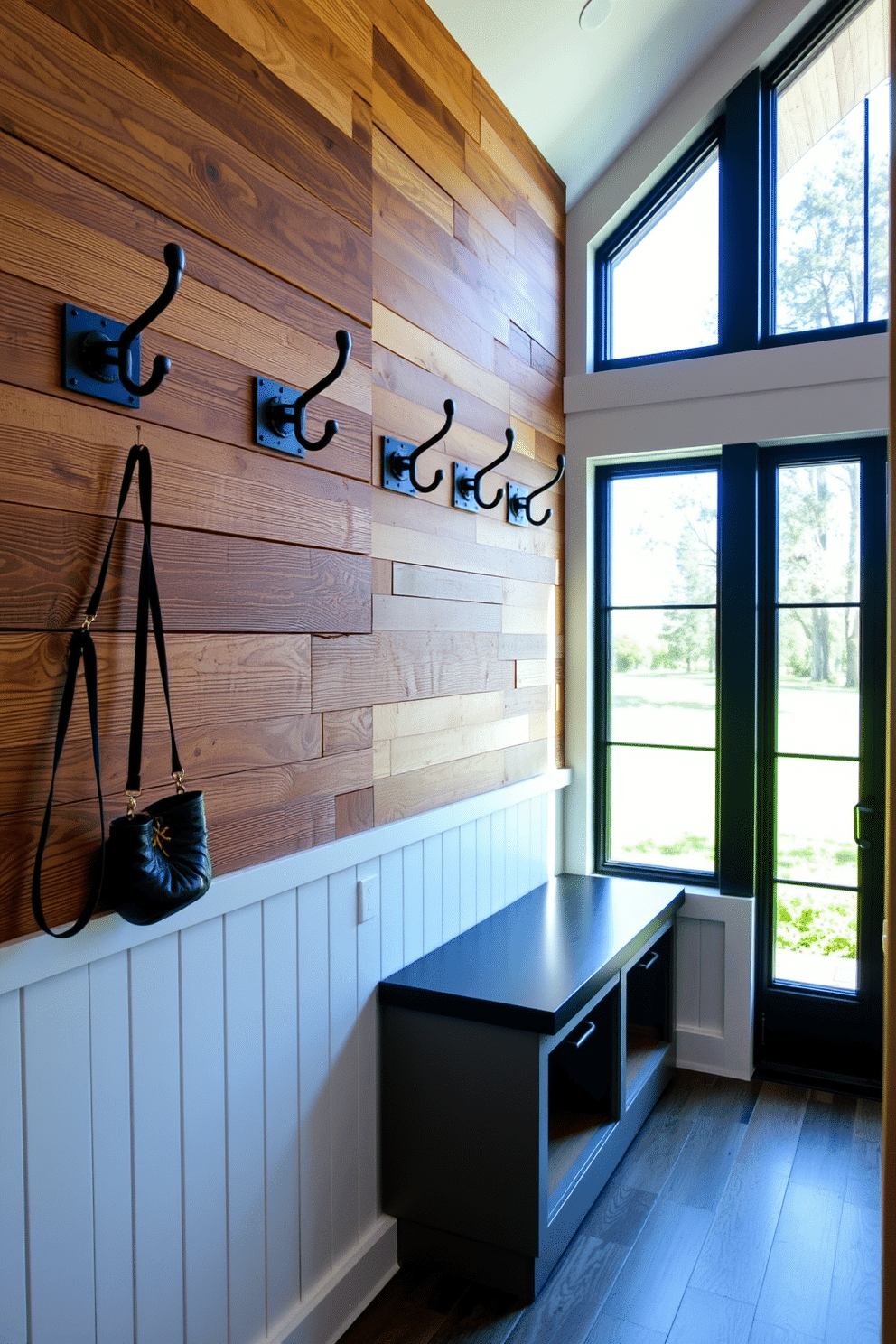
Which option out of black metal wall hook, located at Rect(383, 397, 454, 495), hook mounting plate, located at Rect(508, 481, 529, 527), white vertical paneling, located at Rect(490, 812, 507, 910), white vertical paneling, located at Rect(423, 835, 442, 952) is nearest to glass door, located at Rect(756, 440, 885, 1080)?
hook mounting plate, located at Rect(508, 481, 529, 527)

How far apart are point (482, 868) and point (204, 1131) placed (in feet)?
3.62

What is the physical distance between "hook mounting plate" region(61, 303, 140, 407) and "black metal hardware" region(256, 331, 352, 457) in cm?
30

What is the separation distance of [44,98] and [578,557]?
2105 mm

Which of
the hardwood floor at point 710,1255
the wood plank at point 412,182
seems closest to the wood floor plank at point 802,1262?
the hardwood floor at point 710,1255

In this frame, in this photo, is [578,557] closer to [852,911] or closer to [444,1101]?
[852,911]

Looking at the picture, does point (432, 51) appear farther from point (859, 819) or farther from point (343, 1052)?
point (859, 819)

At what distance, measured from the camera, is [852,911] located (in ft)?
9.27

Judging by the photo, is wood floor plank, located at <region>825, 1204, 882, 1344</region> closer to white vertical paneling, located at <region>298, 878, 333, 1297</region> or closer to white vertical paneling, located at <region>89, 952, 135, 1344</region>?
white vertical paneling, located at <region>298, 878, 333, 1297</region>

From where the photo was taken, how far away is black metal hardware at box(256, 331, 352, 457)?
156 cm

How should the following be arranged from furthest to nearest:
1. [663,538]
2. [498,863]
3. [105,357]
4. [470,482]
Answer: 1. [663,538]
2. [498,863]
3. [470,482]
4. [105,357]

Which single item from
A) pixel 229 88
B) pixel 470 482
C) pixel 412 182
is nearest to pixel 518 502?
pixel 470 482

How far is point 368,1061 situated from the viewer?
1921 mm

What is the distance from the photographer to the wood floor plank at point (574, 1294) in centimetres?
180

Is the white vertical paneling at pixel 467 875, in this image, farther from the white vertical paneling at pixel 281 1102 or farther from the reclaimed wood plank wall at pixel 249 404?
the white vertical paneling at pixel 281 1102
